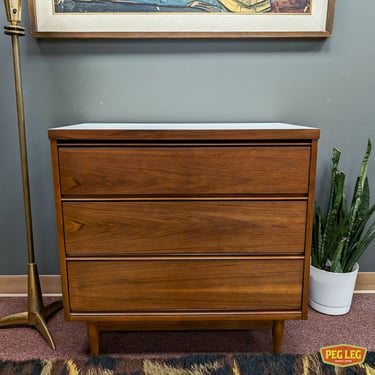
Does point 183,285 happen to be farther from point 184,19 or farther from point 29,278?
point 184,19

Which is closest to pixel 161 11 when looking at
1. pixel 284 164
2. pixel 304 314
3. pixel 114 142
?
pixel 114 142

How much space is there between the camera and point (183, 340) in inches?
49.1

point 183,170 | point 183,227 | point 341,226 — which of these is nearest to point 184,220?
point 183,227

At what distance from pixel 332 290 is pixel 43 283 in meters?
1.22

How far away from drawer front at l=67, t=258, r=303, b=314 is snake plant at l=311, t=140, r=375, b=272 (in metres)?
0.37

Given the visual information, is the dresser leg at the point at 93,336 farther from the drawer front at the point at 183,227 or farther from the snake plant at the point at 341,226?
the snake plant at the point at 341,226

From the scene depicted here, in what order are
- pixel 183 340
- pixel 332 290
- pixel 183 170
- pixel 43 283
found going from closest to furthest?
pixel 183 170, pixel 183 340, pixel 332 290, pixel 43 283

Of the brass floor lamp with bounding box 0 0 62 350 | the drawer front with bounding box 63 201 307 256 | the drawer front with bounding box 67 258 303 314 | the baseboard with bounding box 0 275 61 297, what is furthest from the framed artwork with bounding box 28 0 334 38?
the baseboard with bounding box 0 275 61 297

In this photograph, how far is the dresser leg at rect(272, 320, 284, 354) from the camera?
3.66 feet

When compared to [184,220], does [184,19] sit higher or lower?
higher

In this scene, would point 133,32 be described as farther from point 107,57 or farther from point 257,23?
point 257,23

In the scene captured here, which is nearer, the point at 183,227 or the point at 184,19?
the point at 183,227

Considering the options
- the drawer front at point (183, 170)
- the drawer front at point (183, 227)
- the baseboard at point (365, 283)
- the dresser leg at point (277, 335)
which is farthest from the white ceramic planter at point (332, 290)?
the drawer front at point (183, 170)

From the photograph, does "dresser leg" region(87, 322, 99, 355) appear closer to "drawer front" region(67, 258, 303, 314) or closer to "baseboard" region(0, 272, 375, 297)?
"drawer front" region(67, 258, 303, 314)
